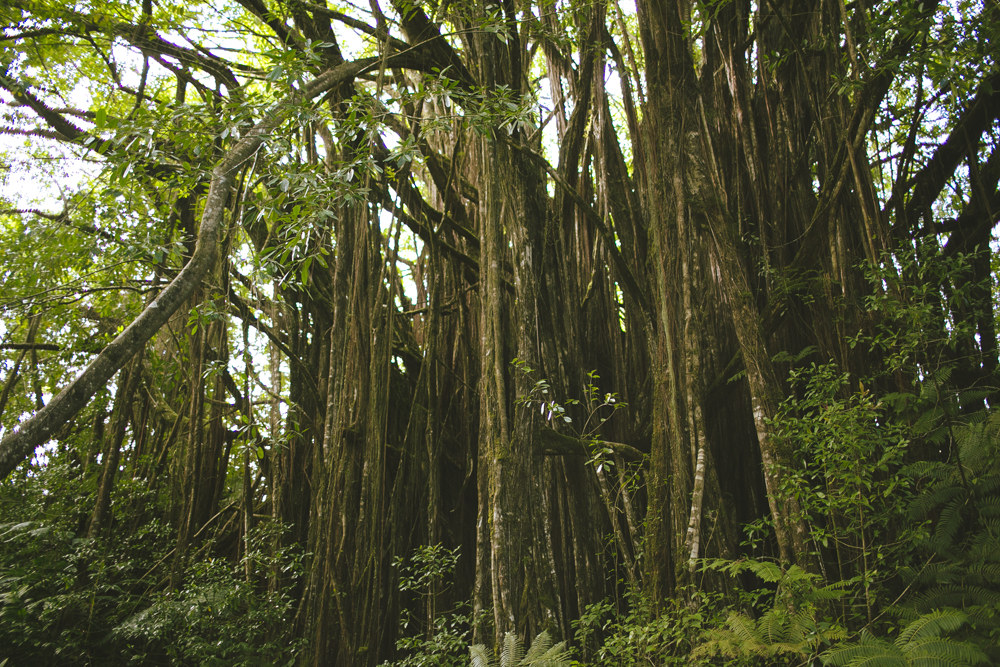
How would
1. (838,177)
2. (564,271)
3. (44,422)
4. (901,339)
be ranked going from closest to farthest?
Result: 1. (44,422)
2. (901,339)
3. (838,177)
4. (564,271)

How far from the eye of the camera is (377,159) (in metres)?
4.24

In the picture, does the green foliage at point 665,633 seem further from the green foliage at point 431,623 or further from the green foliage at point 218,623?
the green foliage at point 218,623

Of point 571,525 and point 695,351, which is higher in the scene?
point 695,351

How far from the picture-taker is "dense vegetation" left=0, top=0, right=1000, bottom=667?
8.47ft

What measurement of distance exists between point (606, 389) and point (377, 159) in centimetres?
213

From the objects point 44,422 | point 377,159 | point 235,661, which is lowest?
point 235,661

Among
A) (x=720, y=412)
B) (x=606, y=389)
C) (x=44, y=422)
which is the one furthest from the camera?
(x=606, y=389)

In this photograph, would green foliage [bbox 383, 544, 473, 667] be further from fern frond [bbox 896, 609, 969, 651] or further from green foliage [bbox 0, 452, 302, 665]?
fern frond [bbox 896, 609, 969, 651]

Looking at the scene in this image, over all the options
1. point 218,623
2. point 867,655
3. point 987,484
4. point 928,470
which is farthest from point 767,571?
point 218,623

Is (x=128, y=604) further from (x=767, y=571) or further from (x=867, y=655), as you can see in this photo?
(x=867, y=655)

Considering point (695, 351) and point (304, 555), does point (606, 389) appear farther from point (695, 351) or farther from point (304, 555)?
point (304, 555)

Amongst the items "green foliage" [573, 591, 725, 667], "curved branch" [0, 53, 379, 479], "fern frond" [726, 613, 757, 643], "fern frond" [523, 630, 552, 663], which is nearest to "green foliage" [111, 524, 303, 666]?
"fern frond" [523, 630, 552, 663]

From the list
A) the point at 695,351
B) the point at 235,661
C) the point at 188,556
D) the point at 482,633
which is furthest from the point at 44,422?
the point at 188,556

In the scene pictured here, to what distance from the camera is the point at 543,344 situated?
391cm
